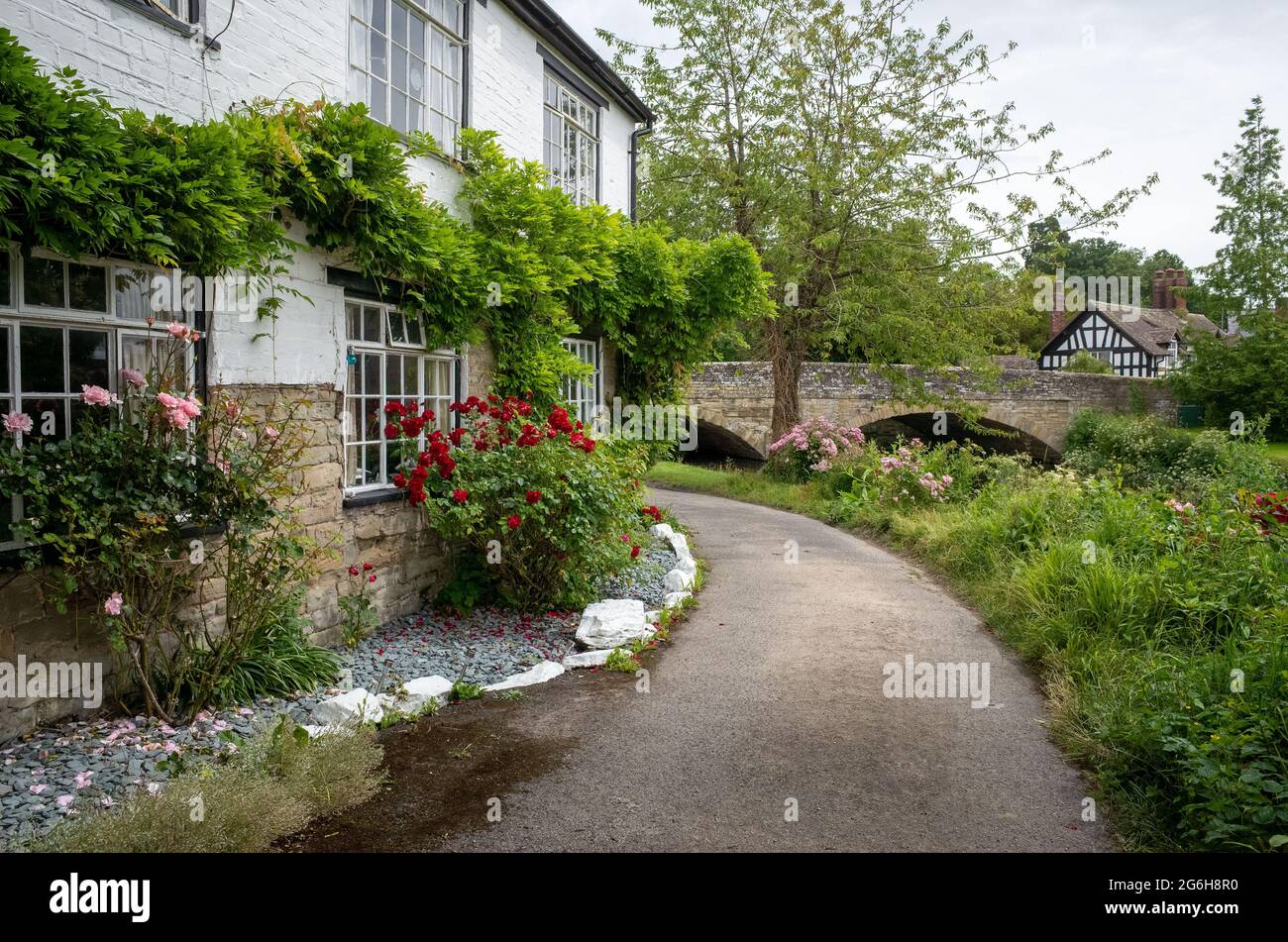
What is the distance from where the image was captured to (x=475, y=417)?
316 inches

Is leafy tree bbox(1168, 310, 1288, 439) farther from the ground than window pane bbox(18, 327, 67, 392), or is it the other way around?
leafy tree bbox(1168, 310, 1288, 439)

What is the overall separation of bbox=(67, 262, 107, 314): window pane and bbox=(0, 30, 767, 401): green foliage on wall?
0.14 m

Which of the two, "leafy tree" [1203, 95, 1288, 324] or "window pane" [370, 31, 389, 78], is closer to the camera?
"window pane" [370, 31, 389, 78]

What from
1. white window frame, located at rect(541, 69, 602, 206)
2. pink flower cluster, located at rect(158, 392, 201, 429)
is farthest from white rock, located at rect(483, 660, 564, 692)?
white window frame, located at rect(541, 69, 602, 206)

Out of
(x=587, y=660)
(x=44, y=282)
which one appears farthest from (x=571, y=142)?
(x=44, y=282)

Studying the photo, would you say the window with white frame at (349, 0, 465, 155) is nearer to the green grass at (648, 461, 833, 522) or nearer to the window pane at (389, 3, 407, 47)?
the window pane at (389, 3, 407, 47)

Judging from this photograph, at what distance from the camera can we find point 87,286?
5.04 meters

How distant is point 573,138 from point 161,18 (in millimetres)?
6643

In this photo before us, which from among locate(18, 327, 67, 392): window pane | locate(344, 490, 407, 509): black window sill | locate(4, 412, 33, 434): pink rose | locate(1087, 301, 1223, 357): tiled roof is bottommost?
locate(344, 490, 407, 509): black window sill

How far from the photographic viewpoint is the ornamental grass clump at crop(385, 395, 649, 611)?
24.0 feet

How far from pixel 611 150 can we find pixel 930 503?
7.24 meters

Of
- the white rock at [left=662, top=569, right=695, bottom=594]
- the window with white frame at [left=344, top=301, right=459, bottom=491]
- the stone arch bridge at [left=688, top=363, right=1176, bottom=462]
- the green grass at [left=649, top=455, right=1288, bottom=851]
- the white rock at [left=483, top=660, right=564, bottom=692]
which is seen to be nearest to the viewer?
the green grass at [left=649, top=455, right=1288, bottom=851]
